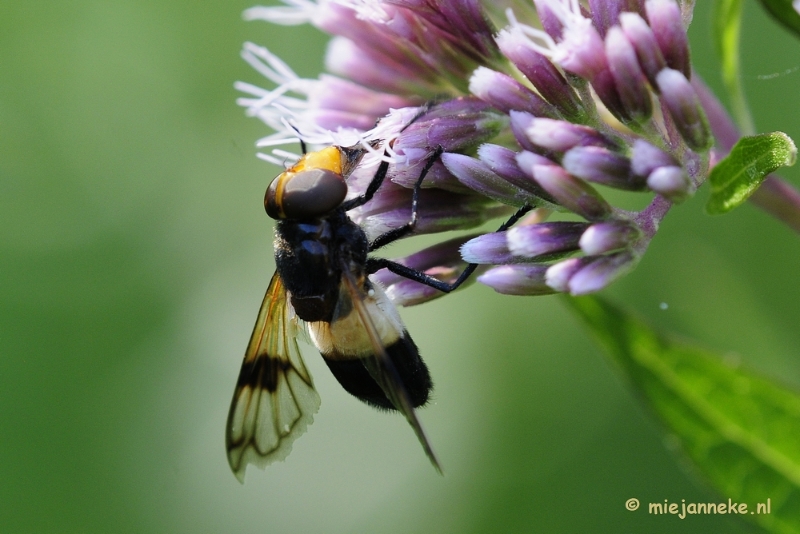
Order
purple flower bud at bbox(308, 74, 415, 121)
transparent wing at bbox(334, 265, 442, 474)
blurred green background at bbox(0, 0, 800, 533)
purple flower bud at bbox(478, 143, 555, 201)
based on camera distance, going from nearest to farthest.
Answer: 1. transparent wing at bbox(334, 265, 442, 474)
2. purple flower bud at bbox(478, 143, 555, 201)
3. purple flower bud at bbox(308, 74, 415, 121)
4. blurred green background at bbox(0, 0, 800, 533)

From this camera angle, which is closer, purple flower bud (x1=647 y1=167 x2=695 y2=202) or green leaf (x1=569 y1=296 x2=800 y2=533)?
purple flower bud (x1=647 y1=167 x2=695 y2=202)

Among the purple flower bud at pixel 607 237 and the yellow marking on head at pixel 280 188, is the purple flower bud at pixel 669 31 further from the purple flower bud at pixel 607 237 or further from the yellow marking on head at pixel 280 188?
the yellow marking on head at pixel 280 188

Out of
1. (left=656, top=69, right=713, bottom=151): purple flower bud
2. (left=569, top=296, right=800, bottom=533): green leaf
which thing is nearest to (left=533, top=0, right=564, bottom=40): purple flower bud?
(left=656, top=69, right=713, bottom=151): purple flower bud

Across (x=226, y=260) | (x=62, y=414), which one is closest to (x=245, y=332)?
(x=226, y=260)

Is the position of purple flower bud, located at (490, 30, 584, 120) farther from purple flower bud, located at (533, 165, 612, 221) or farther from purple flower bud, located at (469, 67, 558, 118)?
purple flower bud, located at (533, 165, 612, 221)

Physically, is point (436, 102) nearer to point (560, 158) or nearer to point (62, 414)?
point (560, 158)

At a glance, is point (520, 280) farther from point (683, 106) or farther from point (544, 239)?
point (683, 106)

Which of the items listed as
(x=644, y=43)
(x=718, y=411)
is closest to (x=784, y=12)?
(x=644, y=43)
